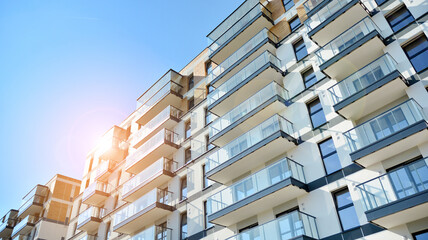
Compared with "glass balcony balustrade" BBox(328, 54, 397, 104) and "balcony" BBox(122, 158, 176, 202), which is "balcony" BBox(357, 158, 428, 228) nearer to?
"glass balcony balustrade" BBox(328, 54, 397, 104)

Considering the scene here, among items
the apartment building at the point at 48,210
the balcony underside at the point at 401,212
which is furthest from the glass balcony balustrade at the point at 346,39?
the apartment building at the point at 48,210

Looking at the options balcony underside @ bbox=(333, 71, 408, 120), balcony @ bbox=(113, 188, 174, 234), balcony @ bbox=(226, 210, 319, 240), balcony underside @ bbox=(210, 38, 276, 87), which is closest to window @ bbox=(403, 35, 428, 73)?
balcony underside @ bbox=(333, 71, 408, 120)

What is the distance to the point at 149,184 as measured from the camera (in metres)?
22.9

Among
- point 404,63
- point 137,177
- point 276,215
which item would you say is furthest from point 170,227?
point 404,63

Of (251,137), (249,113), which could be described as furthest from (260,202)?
(249,113)

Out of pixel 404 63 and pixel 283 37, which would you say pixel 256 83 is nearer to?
pixel 283 37

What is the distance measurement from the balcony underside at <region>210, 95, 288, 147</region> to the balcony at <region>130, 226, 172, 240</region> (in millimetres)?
5632

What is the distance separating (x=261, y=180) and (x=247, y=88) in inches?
238

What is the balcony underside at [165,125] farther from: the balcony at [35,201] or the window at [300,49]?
the balcony at [35,201]

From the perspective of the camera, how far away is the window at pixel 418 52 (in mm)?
13789

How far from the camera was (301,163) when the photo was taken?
15.8m

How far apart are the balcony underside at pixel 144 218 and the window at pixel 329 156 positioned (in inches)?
381

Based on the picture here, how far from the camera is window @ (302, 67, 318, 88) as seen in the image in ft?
58.3

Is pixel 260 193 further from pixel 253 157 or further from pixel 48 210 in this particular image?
pixel 48 210
